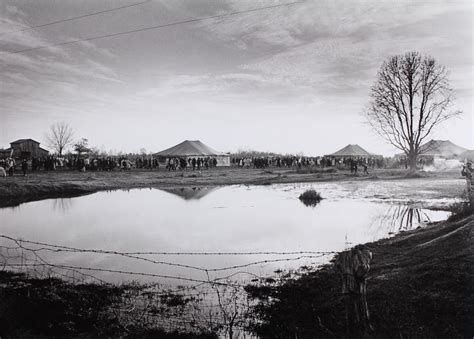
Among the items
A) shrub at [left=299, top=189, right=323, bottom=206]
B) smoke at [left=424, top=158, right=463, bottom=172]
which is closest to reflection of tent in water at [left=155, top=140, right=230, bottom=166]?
smoke at [left=424, top=158, right=463, bottom=172]

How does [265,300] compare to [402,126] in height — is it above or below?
below

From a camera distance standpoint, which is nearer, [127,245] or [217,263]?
[217,263]

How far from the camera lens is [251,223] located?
50.3 ft

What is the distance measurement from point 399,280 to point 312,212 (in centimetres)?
1173

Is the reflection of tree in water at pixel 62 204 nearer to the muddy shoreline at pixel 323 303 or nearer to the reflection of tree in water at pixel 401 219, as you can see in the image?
the muddy shoreline at pixel 323 303

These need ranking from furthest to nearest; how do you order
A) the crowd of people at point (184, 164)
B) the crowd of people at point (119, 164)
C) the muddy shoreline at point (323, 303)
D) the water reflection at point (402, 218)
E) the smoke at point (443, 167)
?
the crowd of people at point (184, 164), the smoke at point (443, 167), the crowd of people at point (119, 164), the water reflection at point (402, 218), the muddy shoreline at point (323, 303)

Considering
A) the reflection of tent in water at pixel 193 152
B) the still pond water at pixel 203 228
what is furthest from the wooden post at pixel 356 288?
the reflection of tent in water at pixel 193 152

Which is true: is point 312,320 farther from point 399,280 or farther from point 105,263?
point 105,263

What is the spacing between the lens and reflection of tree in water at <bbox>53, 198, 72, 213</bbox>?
1981cm

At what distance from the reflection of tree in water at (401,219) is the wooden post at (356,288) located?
9129 millimetres

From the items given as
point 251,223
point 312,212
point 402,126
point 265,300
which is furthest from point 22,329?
point 402,126

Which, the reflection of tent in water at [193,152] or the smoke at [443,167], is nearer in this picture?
the smoke at [443,167]

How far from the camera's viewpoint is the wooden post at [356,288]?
4.42 metres

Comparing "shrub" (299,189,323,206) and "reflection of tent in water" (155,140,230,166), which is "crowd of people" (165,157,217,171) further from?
"shrub" (299,189,323,206)
